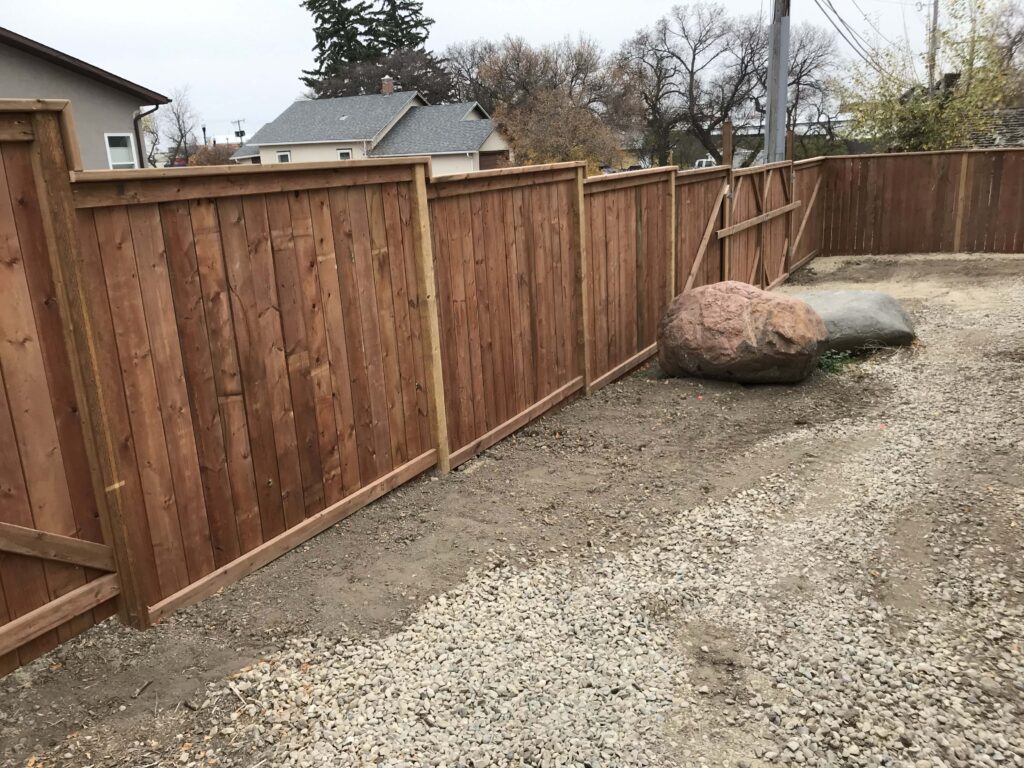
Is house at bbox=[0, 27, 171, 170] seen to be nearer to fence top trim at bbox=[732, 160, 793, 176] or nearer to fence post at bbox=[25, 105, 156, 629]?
fence top trim at bbox=[732, 160, 793, 176]

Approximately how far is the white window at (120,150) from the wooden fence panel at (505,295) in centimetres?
1683

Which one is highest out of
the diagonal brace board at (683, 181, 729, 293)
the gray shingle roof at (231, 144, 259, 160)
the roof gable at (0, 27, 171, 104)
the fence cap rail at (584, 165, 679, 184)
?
the roof gable at (0, 27, 171, 104)

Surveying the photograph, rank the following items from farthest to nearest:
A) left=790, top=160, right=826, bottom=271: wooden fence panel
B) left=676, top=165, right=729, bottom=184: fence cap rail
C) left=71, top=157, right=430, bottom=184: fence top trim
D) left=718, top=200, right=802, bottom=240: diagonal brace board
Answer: left=790, top=160, right=826, bottom=271: wooden fence panel → left=718, top=200, right=802, bottom=240: diagonal brace board → left=676, top=165, right=729, bottom=184: fence cap rail → left=71, top=157, right=430, bottom=184: fence top trim

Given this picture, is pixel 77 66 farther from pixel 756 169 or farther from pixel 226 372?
pixel 226 372

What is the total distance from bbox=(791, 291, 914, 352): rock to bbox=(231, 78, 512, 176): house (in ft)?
110

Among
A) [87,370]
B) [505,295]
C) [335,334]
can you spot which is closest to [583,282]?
[505,295]

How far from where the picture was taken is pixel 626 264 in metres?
7.28

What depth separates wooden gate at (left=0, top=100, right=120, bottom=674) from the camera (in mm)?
2824

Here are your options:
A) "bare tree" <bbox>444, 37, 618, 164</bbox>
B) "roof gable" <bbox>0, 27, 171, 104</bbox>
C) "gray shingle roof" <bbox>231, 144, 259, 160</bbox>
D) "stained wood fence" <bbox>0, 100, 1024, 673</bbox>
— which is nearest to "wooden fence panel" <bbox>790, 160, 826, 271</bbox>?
"stained wood fence" <bbox>0, 100, 1024, 673</bbox>

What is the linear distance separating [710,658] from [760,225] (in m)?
9.04

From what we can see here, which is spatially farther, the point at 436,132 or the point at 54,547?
the point at 436,132

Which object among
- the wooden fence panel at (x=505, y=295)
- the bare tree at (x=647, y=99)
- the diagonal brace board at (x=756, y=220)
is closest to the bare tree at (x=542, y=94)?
the bare tree at (x=647, y=99)

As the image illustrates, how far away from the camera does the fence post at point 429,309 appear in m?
4.71

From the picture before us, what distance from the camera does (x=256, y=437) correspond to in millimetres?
3836
